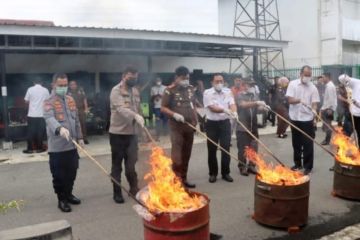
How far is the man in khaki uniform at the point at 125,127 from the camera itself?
5484mm

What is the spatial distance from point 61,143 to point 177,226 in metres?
2.61

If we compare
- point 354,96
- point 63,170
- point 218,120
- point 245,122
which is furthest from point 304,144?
point 63,170

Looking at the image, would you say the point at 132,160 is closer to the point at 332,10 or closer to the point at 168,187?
the point at 168,187

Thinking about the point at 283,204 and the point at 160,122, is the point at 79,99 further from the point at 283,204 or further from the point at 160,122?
the point at 283,204

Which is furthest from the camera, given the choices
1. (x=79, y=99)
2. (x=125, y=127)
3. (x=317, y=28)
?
(x=317, y=28)

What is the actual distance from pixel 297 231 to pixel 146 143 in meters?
2.95

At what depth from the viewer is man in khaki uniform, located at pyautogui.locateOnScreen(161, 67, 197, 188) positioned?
6.06 m

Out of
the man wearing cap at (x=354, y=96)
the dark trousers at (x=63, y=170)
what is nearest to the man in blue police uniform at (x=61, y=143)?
the dark trousers at (x=63, y=170)

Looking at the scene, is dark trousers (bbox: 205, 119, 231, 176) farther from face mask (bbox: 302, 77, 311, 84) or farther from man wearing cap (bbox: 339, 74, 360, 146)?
man wearing cap (bbox: 339, 74, 360, 146)

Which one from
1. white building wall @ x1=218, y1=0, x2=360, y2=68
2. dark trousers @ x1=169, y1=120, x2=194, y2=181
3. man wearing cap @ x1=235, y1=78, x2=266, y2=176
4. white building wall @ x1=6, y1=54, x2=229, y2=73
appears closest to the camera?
dark trousers @ x1=169, y1=120, x2=194, y2=181

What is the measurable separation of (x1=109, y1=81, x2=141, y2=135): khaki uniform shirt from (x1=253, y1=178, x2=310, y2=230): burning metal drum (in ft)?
6.35

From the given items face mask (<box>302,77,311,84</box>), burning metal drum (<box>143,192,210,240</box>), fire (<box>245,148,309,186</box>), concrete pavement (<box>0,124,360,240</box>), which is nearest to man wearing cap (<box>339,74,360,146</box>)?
face mask (<box>302,77,311,84</box>)

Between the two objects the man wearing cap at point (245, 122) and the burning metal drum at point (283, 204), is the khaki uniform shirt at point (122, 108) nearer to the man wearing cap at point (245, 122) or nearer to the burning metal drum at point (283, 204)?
the burning metal drum at point (283, 204)

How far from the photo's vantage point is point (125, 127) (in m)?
5.52
